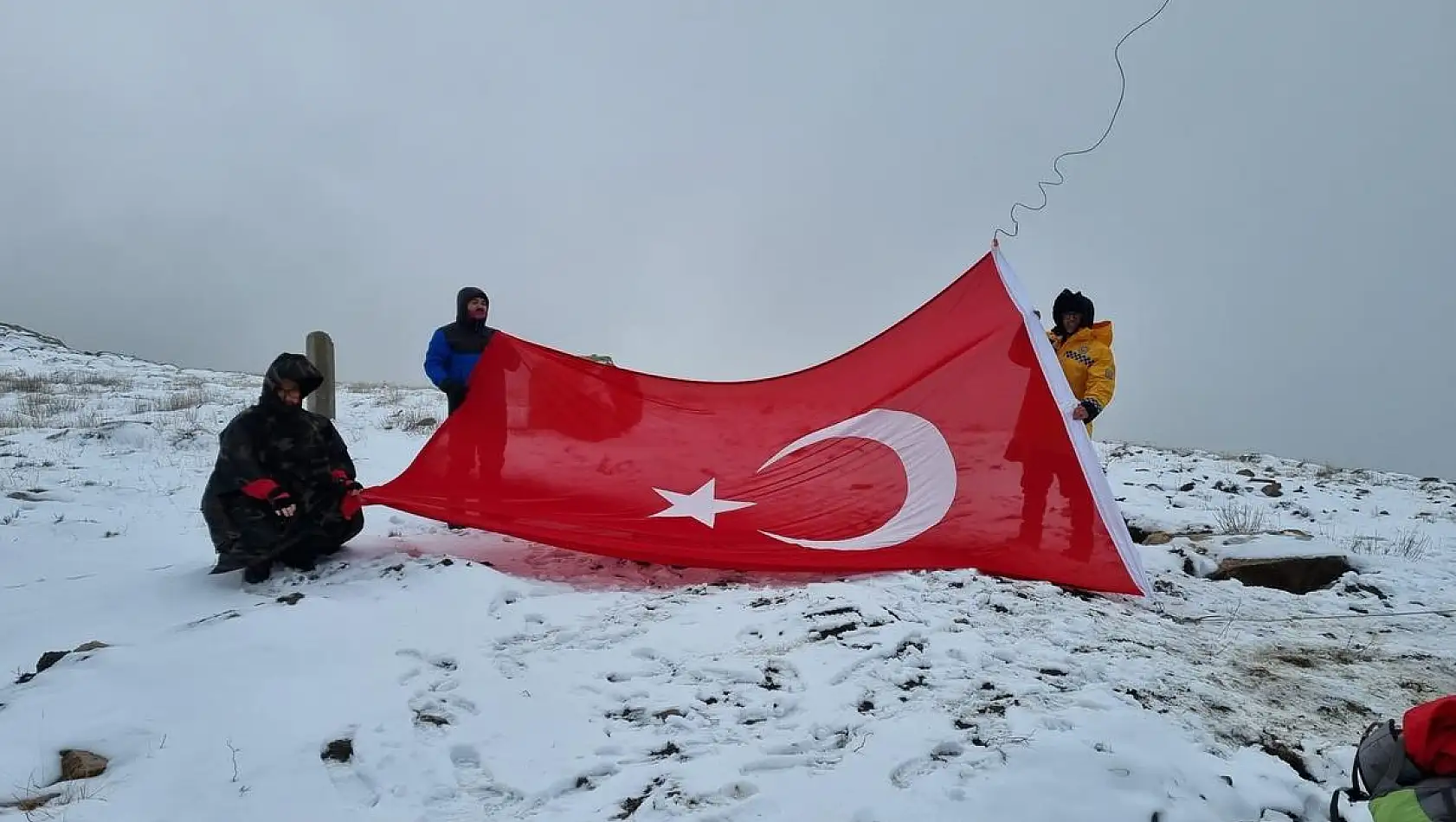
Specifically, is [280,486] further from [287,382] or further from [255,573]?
[287,382]

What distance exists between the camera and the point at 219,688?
10.2ft

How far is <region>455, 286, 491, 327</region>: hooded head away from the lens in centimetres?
579

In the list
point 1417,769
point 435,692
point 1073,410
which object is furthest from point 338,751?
point 1073,410

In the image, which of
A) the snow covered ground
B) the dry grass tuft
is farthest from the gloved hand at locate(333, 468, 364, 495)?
the dry grass tuft

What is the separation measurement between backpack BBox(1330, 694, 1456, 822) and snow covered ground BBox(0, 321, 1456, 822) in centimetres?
48

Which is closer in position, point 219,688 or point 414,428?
point 219,688

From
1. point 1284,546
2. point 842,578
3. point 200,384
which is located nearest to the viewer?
point 842,578

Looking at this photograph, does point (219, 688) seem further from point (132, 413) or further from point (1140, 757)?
point (132, 413)

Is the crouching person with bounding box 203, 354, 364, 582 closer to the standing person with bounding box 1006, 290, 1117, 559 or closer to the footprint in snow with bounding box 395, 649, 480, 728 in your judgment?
the footprint in snow with bounding box 395, 649, 480, 728

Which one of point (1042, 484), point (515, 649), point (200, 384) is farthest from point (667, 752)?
point (200, 384)

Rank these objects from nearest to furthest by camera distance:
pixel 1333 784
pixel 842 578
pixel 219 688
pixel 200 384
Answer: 1. pixel 1333 784
2. pixel 219 688
3. pixel 842 578
4. pixel 200 384

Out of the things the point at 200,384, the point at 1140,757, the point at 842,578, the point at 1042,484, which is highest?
the point at 200,384

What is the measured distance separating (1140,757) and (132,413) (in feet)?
37.1

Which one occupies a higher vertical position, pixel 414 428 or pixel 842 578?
pixel 414 428
